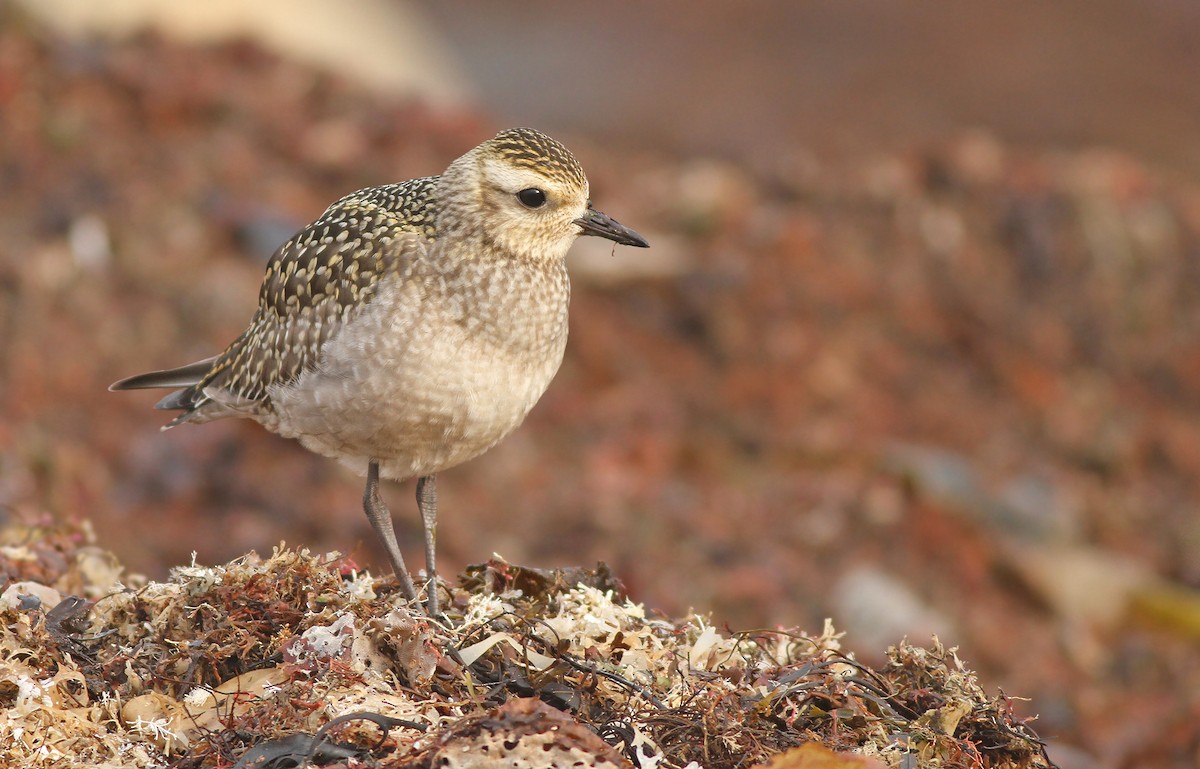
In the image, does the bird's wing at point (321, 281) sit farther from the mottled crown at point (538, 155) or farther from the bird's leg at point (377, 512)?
the bird's leg at point (377, 512)

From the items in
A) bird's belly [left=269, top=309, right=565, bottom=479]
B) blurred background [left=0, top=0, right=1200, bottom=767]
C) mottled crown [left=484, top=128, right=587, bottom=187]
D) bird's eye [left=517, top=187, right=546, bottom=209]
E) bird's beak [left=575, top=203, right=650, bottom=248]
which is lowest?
bird's belly [left=269, top=309, right=565, bottom=479]

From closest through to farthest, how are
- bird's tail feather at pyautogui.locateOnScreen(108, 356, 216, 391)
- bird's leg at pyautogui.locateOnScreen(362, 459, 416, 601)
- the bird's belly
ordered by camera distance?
the bird's belly, bird's leg at pyautogui.locateOnScreen(362, 459, 416, 601), bird's tail feather at pyautogui.locateOnScreen(108, 356, 216, 391)

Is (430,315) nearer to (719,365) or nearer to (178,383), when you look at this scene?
(178,383)

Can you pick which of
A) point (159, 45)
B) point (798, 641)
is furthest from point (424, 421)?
point (159, 45)

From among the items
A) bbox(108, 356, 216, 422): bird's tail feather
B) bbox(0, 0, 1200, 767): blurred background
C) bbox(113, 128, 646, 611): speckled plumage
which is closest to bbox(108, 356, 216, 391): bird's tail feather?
bbox(108, 356, 216, 422): bird's tail feather

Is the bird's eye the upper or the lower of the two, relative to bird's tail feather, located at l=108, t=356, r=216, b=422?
upper

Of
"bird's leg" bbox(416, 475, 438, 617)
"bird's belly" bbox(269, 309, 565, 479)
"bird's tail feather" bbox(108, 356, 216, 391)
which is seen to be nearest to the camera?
"bird's belly" bbox(269, 309, 565, 479)

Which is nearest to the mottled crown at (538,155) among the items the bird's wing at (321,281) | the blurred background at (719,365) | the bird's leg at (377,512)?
the bird's wing at (321,281)

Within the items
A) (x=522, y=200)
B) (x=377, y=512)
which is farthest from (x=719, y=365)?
(x=522, y=200)

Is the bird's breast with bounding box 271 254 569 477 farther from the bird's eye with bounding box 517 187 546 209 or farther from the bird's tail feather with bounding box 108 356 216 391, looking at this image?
the bird's tail feather with bounding box 108 356 216 391
